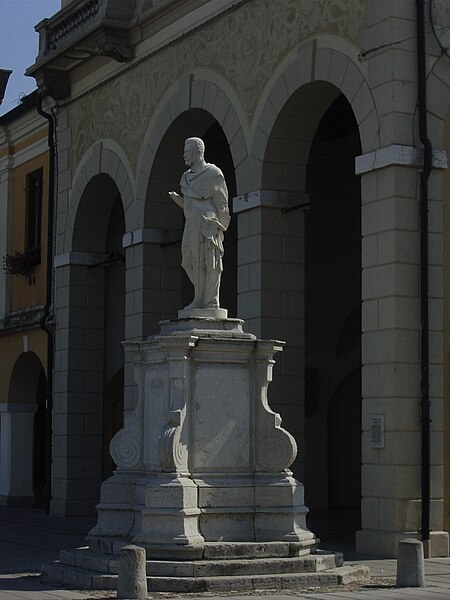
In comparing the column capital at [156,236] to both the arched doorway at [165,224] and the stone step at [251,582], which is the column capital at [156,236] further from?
the stone step at [251,582]

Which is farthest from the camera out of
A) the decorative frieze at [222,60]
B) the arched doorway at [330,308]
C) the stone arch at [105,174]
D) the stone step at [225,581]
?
the arched doorway at [330,308]

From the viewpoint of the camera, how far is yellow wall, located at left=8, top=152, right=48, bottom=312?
2870 centimetres

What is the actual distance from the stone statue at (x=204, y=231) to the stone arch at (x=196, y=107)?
5.96m

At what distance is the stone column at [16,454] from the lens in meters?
29.4

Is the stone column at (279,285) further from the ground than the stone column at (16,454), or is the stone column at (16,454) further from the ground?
the stone column at (279,285)

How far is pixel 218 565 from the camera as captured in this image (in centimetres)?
Answer: 1283

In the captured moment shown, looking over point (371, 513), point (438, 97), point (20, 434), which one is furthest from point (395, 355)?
point (20, 434)

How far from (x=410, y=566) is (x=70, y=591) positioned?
330cm

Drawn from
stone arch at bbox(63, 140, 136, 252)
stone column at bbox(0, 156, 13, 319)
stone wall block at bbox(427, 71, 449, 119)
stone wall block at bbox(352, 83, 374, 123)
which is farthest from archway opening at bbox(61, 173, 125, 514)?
stone wall block at bbox(427, 71, 449, 119)

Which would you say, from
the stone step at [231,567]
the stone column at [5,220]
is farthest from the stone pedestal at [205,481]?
the stone column at [5,220]

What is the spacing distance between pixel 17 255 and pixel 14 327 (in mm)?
1563

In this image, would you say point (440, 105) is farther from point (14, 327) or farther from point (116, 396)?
point (14, 327)

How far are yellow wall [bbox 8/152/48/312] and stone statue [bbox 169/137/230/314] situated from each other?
14.5 meters

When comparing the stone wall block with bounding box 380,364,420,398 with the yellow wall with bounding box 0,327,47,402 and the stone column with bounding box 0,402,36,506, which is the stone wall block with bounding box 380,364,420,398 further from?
the stone column with bounding box 0,402,36,506
